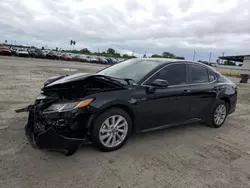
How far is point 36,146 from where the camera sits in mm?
2854

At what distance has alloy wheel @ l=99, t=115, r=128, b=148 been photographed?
3.19 meters

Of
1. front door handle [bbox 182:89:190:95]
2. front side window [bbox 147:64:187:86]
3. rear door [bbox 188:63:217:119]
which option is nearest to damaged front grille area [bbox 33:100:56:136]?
front side window [bbox 147:64:187:86]

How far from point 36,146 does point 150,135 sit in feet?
6.98

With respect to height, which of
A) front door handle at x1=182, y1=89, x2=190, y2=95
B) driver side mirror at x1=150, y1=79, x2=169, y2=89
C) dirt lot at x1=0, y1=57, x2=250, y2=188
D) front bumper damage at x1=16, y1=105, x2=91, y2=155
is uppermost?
driver side mirror at x1=150, y1=79, x2=169, y2=89

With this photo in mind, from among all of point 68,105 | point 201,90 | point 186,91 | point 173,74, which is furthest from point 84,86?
point 201,90

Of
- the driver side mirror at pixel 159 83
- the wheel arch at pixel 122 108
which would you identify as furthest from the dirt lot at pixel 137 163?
the driver side mirror at pixel 159 83

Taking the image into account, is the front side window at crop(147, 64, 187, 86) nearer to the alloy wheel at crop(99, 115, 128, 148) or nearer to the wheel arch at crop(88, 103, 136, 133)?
the wheel arch at crop(88, 103, 136, 133)

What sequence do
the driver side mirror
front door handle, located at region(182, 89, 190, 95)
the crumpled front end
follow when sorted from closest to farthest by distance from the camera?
the crumpled front end
the driver side mirror
front door handle, located at region(182, 89, 190, 95)

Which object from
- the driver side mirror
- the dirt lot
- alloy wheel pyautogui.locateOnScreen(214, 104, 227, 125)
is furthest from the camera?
alloy wheel pyautogui.locateOnScreen(214, 104, 227, 125)

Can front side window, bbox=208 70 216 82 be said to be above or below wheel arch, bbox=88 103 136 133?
above

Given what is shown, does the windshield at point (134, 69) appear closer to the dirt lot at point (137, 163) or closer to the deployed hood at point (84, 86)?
the deployed hood at point (84, 86)

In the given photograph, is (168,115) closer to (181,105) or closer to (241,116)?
(181,105)

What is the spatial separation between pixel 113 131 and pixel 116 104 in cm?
43

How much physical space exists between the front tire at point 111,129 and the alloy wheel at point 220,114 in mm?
2476
